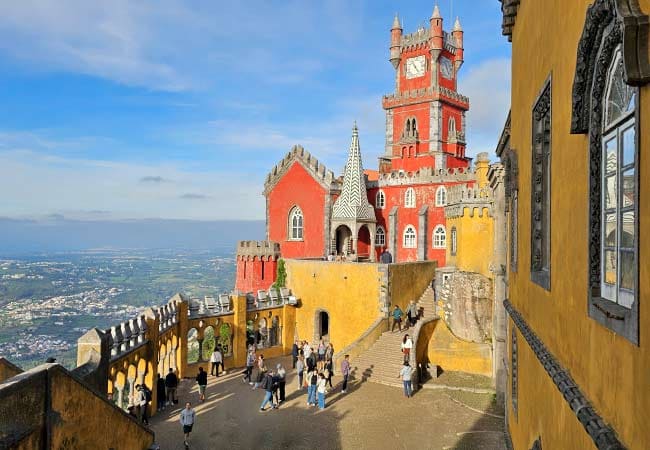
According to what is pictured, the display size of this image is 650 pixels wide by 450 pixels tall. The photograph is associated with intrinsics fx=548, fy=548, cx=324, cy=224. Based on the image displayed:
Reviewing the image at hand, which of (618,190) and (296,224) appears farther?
(296,224)

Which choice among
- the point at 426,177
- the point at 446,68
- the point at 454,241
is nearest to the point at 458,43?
the point at 446,68

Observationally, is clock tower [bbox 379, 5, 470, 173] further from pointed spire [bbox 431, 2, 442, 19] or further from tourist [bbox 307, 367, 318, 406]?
tourist [bbox 307, 367, 318, 406]

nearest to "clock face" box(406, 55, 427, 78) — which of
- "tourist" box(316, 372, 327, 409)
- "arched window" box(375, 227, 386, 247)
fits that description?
"arched window" box(375, 227, 386, 247)

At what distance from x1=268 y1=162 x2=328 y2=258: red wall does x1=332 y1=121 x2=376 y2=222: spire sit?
1.38 m

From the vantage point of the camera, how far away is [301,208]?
108 feet

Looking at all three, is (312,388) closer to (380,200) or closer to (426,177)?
(426,177)

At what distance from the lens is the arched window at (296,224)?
33031 millimetres

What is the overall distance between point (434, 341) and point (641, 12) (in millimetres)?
18994

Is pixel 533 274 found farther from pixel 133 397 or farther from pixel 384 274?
pixel 384 274

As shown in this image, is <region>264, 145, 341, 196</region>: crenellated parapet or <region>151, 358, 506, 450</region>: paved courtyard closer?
<region>151, 358, 506, 450</region>: paved courtyard

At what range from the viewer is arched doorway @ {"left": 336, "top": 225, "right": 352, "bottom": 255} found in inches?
1241

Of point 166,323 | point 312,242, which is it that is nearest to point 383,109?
point 312,242

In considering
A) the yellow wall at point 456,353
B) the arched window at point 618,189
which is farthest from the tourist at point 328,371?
the arched window at point 618,189

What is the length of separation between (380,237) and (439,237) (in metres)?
3.81
